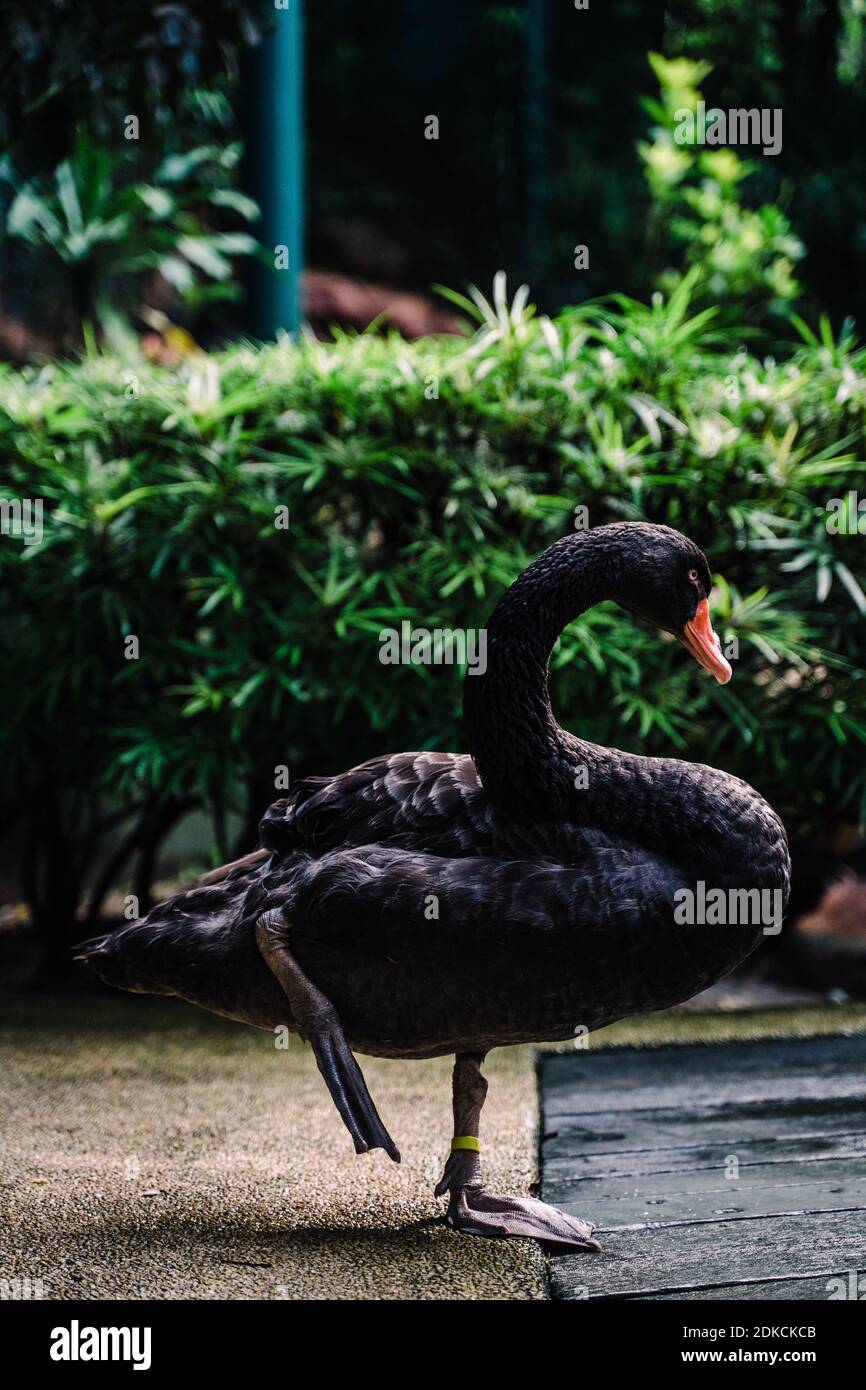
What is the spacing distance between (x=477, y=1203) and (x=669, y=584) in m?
1.15

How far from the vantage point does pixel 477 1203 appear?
94.5 inches

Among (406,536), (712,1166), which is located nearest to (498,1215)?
(712,1166)

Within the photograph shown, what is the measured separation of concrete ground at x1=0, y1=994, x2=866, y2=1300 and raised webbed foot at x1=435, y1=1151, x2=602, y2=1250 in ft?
0.10

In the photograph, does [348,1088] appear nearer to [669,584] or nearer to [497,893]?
[497,893]

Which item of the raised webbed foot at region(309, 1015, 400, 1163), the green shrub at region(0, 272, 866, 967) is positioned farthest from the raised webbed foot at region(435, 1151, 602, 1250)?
the green shrub at region(0, 272, 866, 967)

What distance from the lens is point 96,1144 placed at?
283 cm

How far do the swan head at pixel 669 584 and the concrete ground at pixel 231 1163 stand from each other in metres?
1.10

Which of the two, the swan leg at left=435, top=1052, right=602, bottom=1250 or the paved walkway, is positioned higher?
the swan leg at left=435, top=1052, right=602, bottom=1250

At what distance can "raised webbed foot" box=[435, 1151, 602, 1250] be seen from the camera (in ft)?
7.43

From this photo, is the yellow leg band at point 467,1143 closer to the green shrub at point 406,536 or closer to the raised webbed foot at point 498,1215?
the raised webbed foot at point 498,1215

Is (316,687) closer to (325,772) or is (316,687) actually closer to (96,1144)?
(325,772)

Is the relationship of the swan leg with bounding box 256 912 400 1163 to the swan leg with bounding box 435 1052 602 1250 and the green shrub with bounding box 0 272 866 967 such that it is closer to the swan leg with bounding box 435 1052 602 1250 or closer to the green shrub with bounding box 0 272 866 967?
the swan leg with bounding box 435 1052 602 1250

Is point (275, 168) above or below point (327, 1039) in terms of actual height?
above

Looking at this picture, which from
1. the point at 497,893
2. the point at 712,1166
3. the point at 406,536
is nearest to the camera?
the point at 497,893
